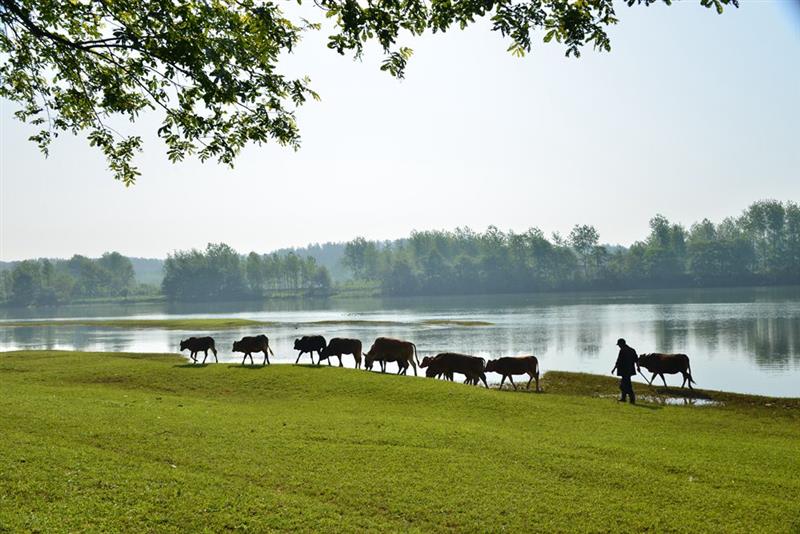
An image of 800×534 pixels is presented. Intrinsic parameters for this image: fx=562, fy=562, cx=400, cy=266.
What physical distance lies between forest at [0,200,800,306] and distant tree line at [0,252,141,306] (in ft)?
1.08

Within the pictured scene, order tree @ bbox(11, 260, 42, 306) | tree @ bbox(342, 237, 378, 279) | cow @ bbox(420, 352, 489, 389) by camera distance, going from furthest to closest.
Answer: tree @ bbox(342, 237, 378, 279)
tree @ bbox(11, 260, 42, 306)
cow @ bbox(420, 352, 489, 389)

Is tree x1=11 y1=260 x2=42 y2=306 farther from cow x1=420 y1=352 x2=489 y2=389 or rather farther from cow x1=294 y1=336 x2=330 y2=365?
cow x1=420 y1=352 x2=489 y2=389

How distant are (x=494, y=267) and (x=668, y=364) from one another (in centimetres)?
12664

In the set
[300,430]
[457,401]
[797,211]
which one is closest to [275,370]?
[457,401]

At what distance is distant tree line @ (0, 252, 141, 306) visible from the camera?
15912cm

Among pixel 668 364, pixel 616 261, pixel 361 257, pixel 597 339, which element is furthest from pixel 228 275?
pixel 668 364

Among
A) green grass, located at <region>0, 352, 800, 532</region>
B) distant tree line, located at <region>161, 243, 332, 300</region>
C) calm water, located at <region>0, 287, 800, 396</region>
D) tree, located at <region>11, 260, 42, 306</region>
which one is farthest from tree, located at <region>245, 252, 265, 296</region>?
green grass, located at <region>0, 352, 800, 532</region>

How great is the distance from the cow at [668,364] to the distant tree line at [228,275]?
143 metres

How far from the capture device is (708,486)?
29.8ft

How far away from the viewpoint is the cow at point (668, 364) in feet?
70.9

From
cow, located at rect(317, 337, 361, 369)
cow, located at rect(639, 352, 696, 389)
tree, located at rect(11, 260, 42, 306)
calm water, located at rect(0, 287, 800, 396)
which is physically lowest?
calm water, located at rect(0, 287, 800, 396)

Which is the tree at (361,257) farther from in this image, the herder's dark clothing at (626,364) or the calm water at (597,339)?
the herder's dark clothing at (626,364)

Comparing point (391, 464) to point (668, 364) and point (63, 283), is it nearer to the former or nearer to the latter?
point (668, 364)

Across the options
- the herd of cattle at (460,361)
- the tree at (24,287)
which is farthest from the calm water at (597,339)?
the tree at (24,287)
